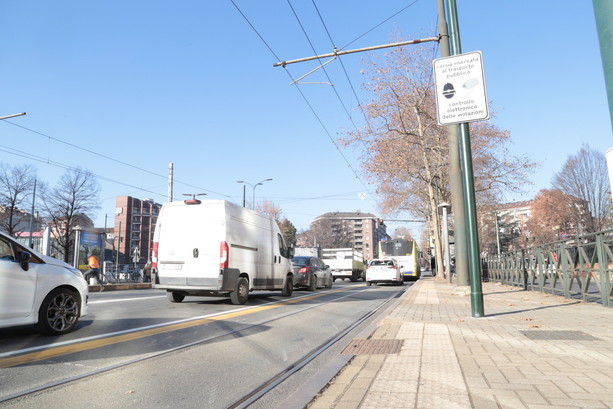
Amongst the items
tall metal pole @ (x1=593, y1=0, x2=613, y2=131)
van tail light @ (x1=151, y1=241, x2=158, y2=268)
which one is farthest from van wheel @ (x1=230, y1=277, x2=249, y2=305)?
tall metal pole @ (x1=593, y1=0, x2=613, y2=131)

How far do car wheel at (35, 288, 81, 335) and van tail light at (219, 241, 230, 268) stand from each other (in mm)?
3838

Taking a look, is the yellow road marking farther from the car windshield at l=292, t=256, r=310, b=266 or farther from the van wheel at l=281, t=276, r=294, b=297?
the car windshield at l=292, t=256, r=310, b=266

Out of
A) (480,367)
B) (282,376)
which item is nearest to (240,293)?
(282,376)

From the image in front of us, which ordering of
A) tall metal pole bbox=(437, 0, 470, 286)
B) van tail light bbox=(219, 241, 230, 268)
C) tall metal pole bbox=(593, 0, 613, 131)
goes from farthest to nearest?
tall metal pole bbox=(437, 0, 470, 286)
van tail light bbox=(219, 241, 230, 268)
tall metal pole bbox=(593, 0, 613, 131)

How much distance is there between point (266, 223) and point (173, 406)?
9588 mm

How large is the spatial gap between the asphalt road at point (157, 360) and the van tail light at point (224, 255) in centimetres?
175

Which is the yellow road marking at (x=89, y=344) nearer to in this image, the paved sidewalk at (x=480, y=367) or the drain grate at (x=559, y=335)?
the paved sidewalk at (x=480, y=367)

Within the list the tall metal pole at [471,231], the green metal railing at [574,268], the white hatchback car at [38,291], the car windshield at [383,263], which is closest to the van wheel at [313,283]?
the car windshield at [383,263]

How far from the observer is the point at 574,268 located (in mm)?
10867

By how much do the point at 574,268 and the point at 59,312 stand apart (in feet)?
36.6

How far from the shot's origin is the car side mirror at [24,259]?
18.7 feet

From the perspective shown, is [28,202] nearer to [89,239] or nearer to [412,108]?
[89,239]

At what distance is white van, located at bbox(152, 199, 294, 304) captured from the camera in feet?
33.5

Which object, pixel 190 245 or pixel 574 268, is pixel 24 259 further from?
pixel 574 268
